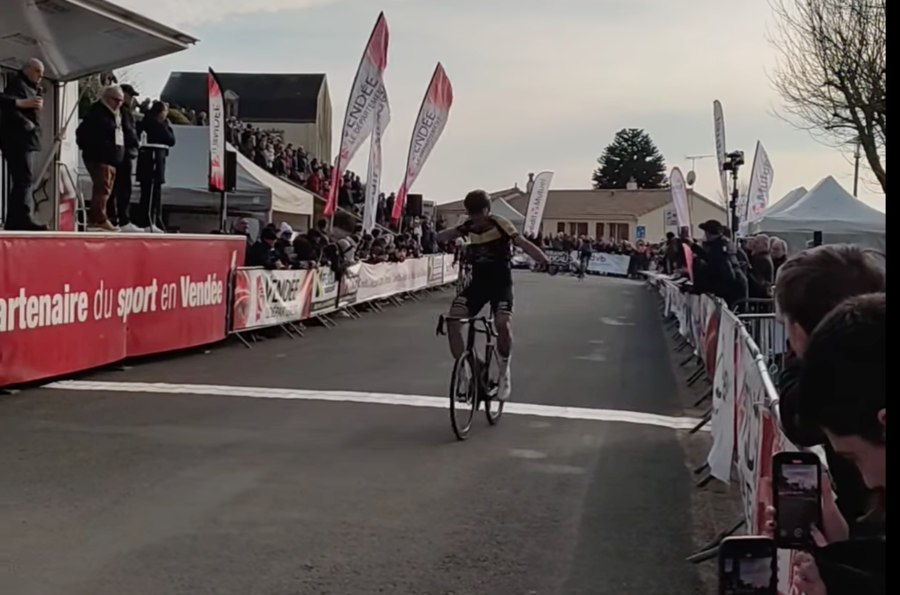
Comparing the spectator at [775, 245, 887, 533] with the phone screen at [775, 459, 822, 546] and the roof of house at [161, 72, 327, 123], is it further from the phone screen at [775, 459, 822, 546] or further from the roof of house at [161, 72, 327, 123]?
the roof of house at [161, 72, 327, 123]

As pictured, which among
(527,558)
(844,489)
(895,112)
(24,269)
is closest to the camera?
(895,112)

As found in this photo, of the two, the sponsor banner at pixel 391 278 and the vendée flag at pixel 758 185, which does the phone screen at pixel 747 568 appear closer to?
the sponsor banner at pixel 391 278

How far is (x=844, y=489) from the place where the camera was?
2781 mm

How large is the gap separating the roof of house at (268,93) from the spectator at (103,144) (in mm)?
65463

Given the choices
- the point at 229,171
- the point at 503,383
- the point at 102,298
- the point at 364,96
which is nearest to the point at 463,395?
the point at 503,383

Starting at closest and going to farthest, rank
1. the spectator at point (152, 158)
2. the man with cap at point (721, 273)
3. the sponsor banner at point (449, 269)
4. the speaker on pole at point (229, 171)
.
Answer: the man with cap at point (721, 273)
the spectator at point (152, 158)
the speaker on pole at point (229, 171)
the sponsor banner at point (449, 269)

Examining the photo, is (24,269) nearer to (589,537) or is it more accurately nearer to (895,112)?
(589,537)

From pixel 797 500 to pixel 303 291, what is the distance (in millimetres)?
16803

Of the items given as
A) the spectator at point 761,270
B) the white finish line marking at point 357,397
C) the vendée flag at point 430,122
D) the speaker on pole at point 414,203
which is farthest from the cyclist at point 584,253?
the white finish line marking at point 357,397

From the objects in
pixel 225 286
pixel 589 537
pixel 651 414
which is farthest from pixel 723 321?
pixel 225 286

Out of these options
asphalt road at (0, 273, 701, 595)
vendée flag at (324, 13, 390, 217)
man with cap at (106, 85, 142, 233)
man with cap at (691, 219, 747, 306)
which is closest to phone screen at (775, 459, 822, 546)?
asphalt road at (0, 273, 701, 595)

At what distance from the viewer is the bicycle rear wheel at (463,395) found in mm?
9102

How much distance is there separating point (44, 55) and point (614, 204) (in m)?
97.5

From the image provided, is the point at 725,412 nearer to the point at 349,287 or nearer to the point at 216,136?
the point at 216,136
